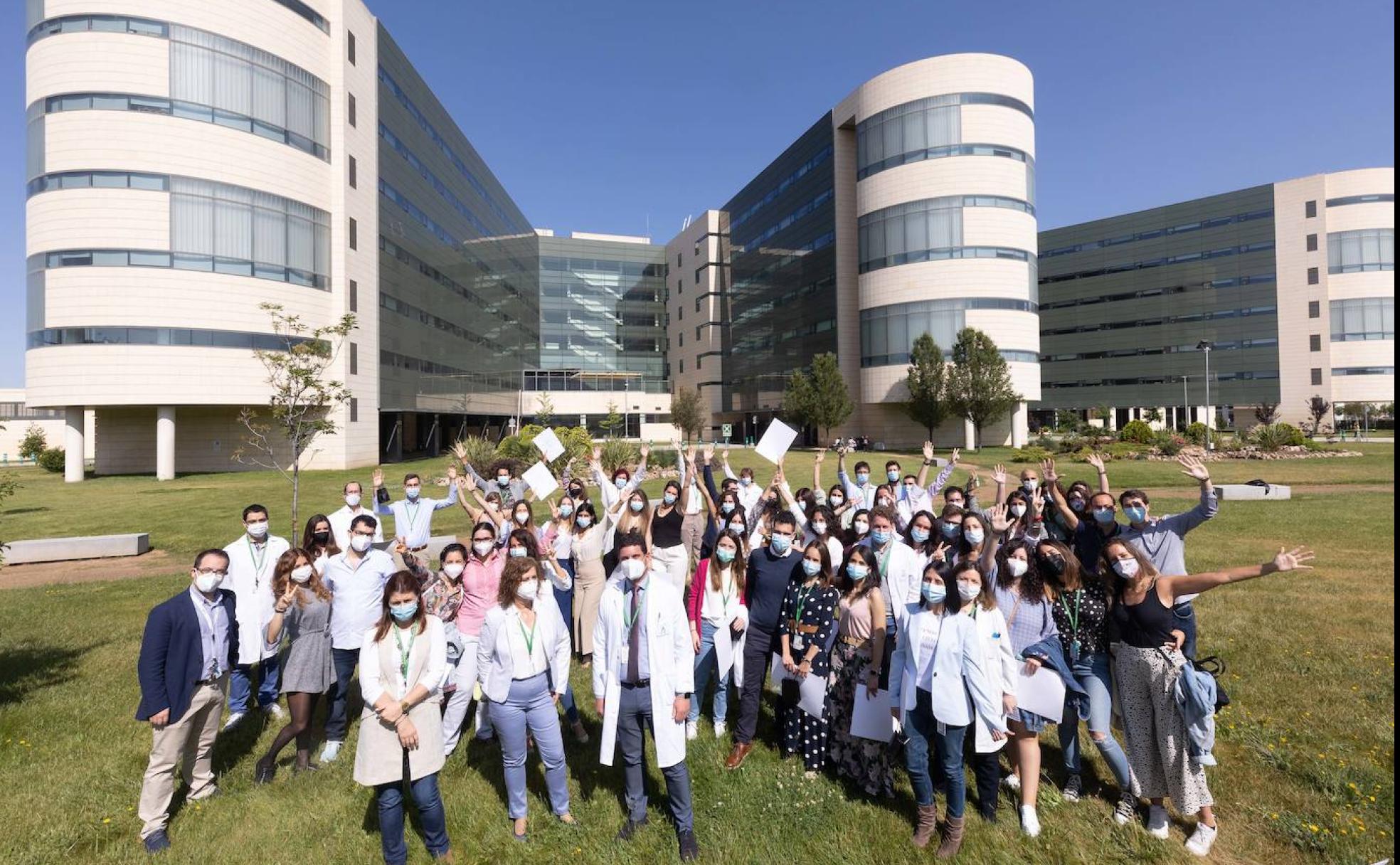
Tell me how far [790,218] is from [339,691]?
60843 millimetres

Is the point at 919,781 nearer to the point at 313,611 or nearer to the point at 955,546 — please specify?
the point at 955,546

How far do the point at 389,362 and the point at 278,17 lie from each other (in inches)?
734

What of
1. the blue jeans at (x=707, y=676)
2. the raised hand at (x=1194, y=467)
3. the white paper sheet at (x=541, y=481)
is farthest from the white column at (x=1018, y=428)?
the blue jeans at (x=707, y=676)

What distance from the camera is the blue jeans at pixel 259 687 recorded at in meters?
6.64

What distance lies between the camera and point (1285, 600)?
995cm

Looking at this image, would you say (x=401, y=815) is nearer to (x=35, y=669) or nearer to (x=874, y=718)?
(x=874, y=718)

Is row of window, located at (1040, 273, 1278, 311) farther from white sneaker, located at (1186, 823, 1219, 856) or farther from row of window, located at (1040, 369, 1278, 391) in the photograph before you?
white sneaker, located at (1186, 823, 1219, 856)

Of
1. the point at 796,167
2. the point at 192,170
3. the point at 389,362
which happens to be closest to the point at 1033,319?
the point at 796,167

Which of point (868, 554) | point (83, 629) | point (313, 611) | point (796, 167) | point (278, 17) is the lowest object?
point (83, 629)

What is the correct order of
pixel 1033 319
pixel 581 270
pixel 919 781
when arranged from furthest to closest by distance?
1. pixel 581 270
2. pixel 1033 319
3. pixel 919 781

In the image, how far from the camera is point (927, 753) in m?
4.55

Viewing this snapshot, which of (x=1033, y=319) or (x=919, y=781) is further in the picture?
(x=1033, y=319)

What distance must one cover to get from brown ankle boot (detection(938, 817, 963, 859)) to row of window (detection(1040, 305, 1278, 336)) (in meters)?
83.3

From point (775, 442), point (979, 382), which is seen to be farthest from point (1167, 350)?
point (775, 442)
